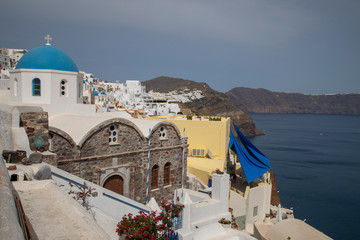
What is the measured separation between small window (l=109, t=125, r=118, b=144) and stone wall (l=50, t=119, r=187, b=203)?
10 cm

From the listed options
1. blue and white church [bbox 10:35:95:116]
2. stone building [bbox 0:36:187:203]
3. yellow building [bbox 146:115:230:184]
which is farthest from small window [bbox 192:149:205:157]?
blue and white church [bbox 10:35:95:116]

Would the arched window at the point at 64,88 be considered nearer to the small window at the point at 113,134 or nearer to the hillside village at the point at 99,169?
the hillside village at the point at 99,169

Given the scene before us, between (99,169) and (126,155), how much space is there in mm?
Result: 1531

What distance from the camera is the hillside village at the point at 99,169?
18.7 feet

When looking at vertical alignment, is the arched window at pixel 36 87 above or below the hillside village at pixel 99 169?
above

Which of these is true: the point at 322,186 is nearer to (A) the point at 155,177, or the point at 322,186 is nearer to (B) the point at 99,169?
(A) the point at 155,177

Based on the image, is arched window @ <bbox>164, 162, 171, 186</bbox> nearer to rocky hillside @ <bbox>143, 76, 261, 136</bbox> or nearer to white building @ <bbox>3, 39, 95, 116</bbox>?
white building @ <bbox>3, 39, 95, 116</bbox>

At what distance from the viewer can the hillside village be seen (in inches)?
224

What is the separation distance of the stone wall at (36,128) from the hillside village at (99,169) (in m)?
0.03

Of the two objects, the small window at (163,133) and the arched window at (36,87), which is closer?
the arched window at (36,87)

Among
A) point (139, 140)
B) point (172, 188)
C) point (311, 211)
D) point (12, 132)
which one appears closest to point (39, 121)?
point (12, 132)

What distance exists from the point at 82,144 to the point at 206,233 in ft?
20.2

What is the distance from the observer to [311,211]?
3316 centimetres

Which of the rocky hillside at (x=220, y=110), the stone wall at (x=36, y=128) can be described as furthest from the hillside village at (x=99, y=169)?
the rocky hillside at (x=220, y=110)
